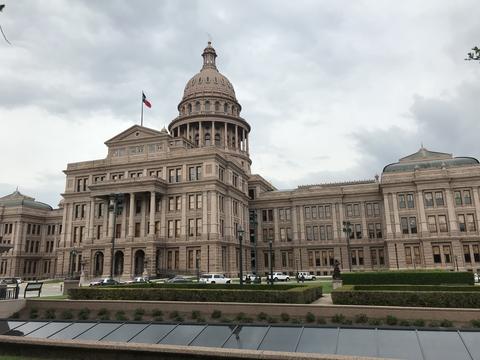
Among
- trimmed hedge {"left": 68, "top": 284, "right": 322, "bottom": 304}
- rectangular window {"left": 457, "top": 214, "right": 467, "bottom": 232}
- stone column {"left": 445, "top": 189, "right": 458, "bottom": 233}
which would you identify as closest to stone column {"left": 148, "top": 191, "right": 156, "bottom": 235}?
trimmed hedge {"left": 68, "top": 284, "right": 322, "bottom": 304}

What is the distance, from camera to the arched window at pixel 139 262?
63.1 meters

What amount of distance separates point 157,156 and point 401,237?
144 feet

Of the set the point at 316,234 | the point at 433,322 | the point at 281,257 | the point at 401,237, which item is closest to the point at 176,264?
the point at 281,257

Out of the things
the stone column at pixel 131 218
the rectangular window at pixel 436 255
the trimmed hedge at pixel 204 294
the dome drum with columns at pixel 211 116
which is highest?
the dome drum with columns at pixel 211 116

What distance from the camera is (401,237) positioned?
6600 cm

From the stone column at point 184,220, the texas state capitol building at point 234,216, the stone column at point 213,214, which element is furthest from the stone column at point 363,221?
the stone column at point 184,220

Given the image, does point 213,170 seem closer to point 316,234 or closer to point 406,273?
point 316,234

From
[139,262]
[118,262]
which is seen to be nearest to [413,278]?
[139,262]

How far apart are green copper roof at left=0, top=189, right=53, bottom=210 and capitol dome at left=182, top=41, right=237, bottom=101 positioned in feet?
143

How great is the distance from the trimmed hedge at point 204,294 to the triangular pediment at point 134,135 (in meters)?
46.3

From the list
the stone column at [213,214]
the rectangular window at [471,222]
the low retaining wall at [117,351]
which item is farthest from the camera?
the rectangular window at [471,222]

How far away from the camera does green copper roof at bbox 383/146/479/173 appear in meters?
67.8

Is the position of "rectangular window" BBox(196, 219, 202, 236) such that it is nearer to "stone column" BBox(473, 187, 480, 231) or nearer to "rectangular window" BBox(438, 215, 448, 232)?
"rectangular window" BBox(438, 215, 448, 232)

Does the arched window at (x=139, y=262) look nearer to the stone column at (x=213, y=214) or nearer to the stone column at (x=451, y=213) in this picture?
the stone column at (x=213, y=214)
